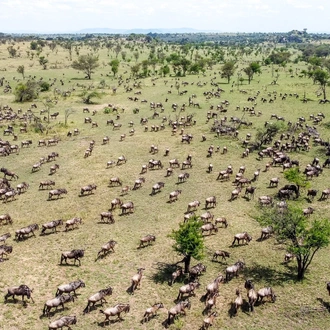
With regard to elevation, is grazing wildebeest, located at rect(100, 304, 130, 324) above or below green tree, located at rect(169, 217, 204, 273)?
below

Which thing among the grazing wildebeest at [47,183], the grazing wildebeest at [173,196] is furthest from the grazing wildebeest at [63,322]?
the grazing wildebeest at [47,183]

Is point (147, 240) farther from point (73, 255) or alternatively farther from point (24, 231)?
point (24, 231)

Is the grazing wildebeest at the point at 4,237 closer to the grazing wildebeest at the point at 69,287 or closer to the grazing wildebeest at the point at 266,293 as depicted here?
the grazing wildebeest at the point at 69,287

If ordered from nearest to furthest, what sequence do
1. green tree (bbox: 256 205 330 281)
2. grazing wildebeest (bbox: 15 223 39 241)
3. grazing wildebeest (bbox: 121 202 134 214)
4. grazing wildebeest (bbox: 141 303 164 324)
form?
grazing wildebeest (bbox: 141 303 164 324) → green tree (bbox: 256 205 330 281) → grazing wildebeest (bbox: 15 223 39 241) → grazing wildebeest (bbox: 121 202 134 214)

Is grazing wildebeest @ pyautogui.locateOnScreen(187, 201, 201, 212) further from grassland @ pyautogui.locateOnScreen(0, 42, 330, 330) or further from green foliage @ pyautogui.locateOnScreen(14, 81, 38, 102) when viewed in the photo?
green foliage @ pyautogui.locateOnScreen(14, 81, 38, 102)

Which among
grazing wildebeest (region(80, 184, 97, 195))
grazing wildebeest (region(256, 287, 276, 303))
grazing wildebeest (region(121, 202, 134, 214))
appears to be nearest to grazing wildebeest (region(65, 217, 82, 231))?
grazing wildebeest (region(121, 202, 134, 214))

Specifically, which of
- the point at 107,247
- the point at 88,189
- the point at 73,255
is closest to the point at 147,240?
the point at 107,247
